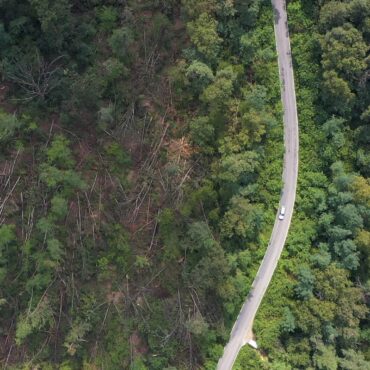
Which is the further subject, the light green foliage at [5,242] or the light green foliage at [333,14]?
the light green foliage at [5,242]

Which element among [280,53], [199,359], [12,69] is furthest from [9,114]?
[199,359]

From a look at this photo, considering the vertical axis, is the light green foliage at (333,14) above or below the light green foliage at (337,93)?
above

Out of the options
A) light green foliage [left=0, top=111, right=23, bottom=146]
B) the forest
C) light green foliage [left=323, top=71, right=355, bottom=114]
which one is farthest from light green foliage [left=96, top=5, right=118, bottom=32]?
light green foliage [left=323, top=71, right=355, bottom=114]

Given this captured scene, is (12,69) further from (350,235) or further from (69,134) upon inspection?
(350,235)

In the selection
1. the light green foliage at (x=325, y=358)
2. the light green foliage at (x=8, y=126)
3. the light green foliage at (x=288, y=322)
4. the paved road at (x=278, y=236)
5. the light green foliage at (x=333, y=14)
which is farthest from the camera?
the paved road at (x=278, y=236)

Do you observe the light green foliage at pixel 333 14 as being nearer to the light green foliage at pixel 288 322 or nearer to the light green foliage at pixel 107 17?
the light green foliage at pixel 107 17

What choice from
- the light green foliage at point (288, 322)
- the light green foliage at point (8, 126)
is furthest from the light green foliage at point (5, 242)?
the light green foliage at point (288, 322)

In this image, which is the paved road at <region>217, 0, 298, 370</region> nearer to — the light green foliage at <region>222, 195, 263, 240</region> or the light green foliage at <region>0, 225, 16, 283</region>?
the light green foliage at <region>222, 195, 263, 240</region>
